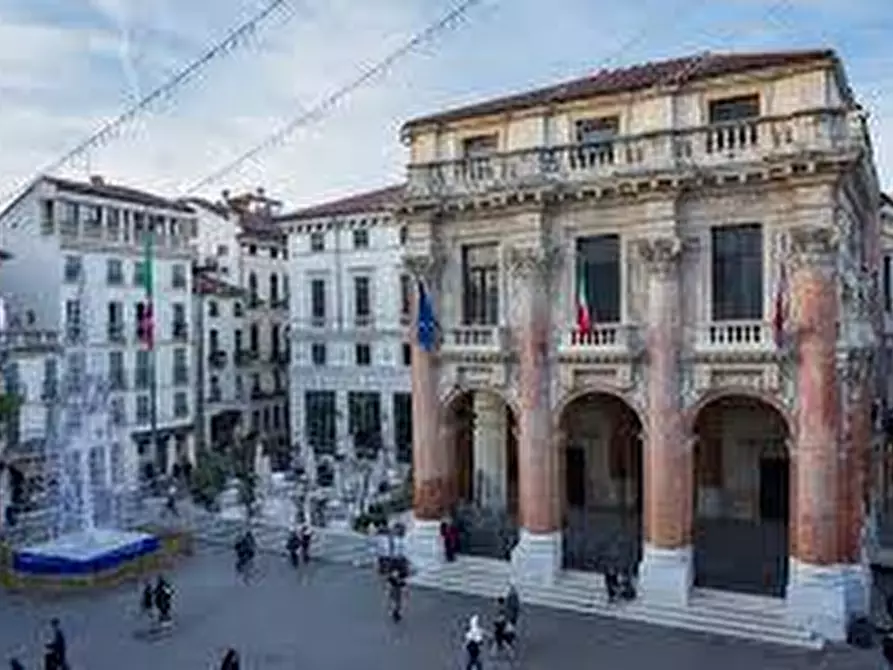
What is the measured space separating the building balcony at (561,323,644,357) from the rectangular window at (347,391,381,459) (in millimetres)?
28177

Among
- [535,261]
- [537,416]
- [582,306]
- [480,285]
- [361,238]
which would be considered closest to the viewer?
[582,306]

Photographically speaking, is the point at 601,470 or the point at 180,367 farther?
the point at 180,367

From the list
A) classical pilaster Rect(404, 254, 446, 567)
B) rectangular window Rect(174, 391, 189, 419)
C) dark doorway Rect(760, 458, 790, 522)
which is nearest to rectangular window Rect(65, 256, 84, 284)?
rectangular window Rect(174, 391, 189, 419)

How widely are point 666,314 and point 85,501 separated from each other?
21.0 m

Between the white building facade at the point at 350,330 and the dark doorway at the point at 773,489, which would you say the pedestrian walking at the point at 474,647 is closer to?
the dark doorway at the point at 773,489

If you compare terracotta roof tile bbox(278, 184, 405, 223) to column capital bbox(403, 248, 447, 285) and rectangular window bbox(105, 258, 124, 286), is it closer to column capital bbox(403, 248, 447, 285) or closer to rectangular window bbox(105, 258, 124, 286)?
rectangular window bbox(105, 258, 124, 286)

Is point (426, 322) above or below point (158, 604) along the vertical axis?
above

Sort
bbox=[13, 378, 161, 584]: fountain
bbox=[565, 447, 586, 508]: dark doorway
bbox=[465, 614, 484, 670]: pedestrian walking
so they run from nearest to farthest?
bbox=[465, 614, 484, 670]: pedestrian walking < bbox=[13, 378, 161, 584]: fountain < bbox=[565, 447, 586, 508]: dark doorway

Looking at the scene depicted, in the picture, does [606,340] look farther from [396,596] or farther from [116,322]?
[116,322]

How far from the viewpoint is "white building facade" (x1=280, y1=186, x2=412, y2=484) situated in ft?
193

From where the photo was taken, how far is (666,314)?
102 feet

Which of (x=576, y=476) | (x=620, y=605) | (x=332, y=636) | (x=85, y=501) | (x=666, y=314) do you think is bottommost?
(x=332, y=636)

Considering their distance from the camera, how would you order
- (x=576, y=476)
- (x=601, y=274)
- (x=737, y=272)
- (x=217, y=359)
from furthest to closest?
(x=217, y=359), (x=576, y=476), (x=601, y=274), (x=737, y=272)

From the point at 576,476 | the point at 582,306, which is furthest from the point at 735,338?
the point at 576,476
